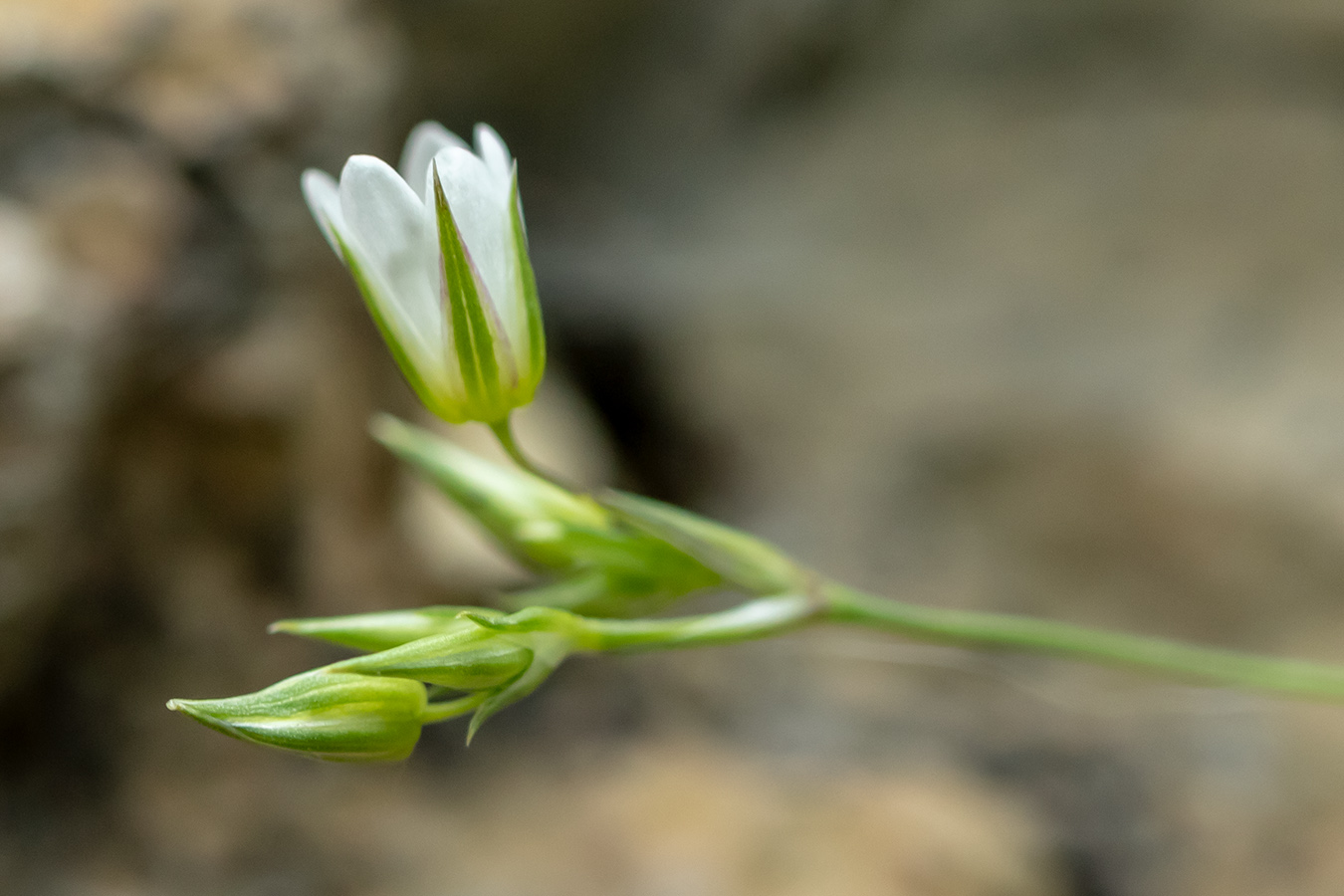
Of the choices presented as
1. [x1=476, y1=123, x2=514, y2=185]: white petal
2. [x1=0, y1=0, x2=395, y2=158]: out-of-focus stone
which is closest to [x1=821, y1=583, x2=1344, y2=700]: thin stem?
[x1=476, y1=123, x2=514, y2=185]: white petal

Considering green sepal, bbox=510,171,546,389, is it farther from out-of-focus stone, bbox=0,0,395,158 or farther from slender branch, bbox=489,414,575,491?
out-of-focus stone, bbox=0,0,395,158

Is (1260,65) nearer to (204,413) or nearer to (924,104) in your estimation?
(924,104)

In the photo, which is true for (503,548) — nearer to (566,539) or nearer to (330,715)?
(566,539)

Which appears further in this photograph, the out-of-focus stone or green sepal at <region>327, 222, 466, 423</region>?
the out-of-focus stone

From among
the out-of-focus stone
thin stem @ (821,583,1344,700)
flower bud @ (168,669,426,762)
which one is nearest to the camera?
flower bud @ (168,669,426,762)

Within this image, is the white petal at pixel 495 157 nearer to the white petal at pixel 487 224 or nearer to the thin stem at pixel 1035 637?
the white petal at pixel 487 224

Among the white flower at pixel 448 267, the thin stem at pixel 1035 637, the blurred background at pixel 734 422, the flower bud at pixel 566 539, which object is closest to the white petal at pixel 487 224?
the white flower at pixel 448 267

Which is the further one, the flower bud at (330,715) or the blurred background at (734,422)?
the blurred background at (734,422)
